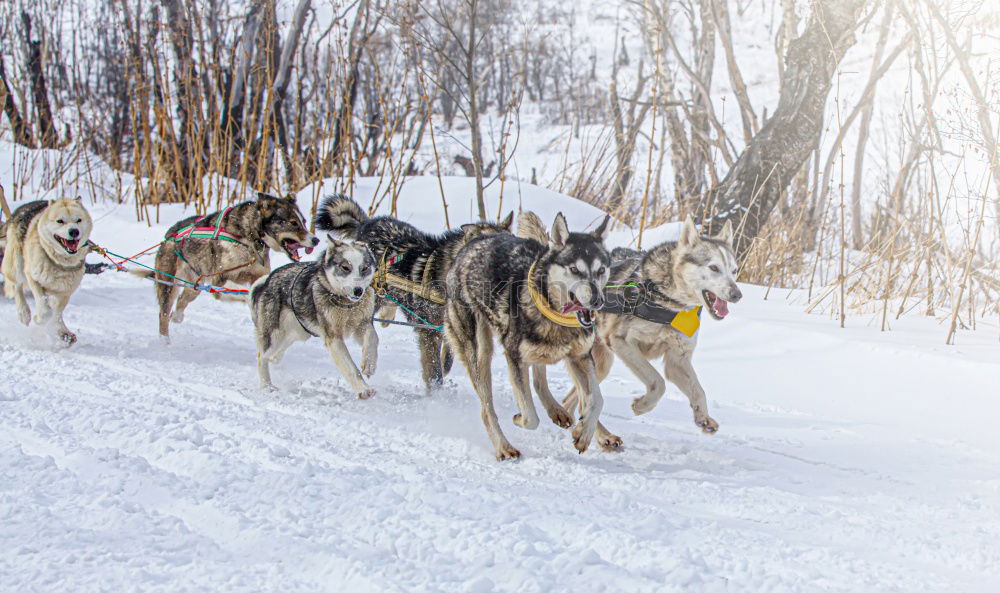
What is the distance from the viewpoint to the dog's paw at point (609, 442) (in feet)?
12.5

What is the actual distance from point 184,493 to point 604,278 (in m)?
1.86

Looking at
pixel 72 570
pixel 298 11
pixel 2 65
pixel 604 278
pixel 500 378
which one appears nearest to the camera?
pixel 72 570

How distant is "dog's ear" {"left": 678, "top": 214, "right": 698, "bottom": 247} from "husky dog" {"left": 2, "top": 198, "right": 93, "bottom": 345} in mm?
3859

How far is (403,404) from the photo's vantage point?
4.59 m

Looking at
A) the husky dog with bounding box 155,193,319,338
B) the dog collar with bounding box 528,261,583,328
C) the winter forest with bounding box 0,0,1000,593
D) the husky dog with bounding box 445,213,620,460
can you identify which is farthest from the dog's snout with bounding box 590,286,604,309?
the husky dog with bounding box 155,193,319,338

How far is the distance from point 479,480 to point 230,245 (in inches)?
142

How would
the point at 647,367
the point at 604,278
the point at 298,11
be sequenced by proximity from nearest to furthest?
the point at 604,278, the point at 647,367, the point at 298,11

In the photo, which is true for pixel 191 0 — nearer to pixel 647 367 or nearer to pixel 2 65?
pixel 2 65

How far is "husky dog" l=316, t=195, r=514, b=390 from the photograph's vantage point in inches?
182

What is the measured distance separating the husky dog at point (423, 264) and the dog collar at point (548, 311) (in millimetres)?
928

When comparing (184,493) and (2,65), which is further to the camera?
(2,65)

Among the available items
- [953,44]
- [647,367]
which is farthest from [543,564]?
[953,44]

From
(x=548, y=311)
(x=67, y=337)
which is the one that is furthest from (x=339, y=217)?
(x=548, y=311)

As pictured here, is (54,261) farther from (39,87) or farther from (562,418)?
(39,87)
